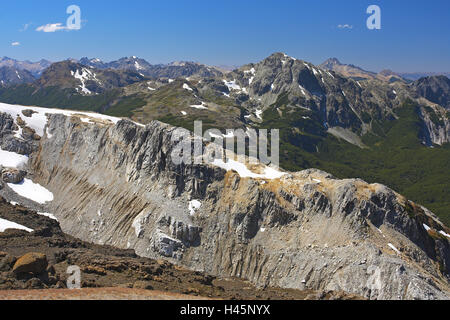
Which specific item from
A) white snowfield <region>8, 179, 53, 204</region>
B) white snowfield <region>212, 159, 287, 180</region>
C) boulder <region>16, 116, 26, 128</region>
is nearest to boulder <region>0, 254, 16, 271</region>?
white snowfield <region>212, 159, 287, 180</region>

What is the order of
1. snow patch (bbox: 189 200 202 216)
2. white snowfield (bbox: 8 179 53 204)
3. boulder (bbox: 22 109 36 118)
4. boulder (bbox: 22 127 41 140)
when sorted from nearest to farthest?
snow patch (bbox: 189 200 202 216) < white snowfield (bbox: 8 179 53 204) < boulder (bbox: 22 127 41 140) < boulder (bbox: 22 109 36 118)

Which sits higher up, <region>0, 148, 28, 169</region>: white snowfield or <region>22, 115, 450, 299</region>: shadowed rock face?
<region>0, 148, 28, 169</region>: white snowfield

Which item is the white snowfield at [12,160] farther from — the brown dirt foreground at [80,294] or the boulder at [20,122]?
the brown dirt foreground at [80,294]

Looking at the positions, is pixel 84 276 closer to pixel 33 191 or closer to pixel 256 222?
pixel 256 222

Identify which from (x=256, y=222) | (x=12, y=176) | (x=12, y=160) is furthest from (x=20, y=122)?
(x=256, y=222)

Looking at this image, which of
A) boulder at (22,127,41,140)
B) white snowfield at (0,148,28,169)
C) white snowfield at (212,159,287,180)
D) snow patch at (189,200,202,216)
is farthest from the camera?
boulder at (22,127,41,140)

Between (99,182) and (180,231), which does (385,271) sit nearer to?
(180,231)

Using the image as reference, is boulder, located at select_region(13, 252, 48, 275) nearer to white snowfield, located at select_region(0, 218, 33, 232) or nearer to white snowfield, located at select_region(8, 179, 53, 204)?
white snowfield, located at select_region(0, 218, 33, 232)

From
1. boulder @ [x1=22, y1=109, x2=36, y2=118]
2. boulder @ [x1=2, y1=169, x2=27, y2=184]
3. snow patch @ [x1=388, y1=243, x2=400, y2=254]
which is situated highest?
boulder @ [x1=22, y1=109, x2=36, y2=118]
